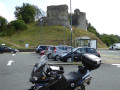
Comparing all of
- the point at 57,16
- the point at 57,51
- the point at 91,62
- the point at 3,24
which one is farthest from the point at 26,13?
the point at 91,62

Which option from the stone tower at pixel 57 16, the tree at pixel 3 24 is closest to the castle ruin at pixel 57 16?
the stone tower at pixel 57 16

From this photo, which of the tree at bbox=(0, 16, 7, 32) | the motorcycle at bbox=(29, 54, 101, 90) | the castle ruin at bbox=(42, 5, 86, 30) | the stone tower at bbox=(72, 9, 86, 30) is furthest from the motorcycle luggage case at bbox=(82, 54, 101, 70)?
the stone tower at bbox=(72, 9, 86, 30)

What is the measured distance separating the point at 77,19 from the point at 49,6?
14.7 m

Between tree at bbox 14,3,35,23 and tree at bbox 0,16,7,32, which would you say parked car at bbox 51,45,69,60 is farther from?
tree at bbox 14,3,35,23

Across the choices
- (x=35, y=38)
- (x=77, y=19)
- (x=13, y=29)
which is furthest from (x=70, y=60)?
(x=77, y=19)

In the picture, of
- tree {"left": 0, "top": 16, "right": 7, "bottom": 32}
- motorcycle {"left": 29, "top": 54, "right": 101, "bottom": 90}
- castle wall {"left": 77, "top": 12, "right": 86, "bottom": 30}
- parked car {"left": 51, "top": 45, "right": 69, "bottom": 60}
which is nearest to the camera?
motorcycle {"left": 29, "top": 54, "right": 101, "bottom": 90}

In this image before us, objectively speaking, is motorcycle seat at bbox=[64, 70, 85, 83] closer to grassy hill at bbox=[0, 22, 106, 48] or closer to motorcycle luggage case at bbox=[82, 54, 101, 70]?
motorcycle luggage case at bbox=[82, 54, 101, 70]

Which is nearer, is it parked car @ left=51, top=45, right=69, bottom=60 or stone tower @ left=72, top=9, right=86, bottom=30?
parked car @ left=51, top=45, right=69, bottom=60

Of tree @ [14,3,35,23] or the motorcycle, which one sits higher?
tree @ [14,3,35,23]

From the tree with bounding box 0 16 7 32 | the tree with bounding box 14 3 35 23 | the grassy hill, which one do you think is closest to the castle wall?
the grassy hill

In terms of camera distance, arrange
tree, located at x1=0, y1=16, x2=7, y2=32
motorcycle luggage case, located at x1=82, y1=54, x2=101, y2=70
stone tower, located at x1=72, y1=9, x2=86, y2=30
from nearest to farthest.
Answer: motorcycle luggage case, located at x1=82, y1=54, x2=101, y2=70, tree, located at x1=0, y1=16, x2=7, y2=32, stone tower, located at x1=72, y1=9, x2=86, y2=30

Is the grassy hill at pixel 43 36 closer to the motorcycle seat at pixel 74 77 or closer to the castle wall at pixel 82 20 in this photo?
the castle wall at pixel 82 20

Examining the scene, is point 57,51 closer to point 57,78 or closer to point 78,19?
point 57,78

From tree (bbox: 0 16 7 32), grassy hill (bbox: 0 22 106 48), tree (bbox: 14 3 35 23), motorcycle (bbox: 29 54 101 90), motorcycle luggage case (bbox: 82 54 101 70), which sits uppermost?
tree (bbox: 14 3 35 23)
